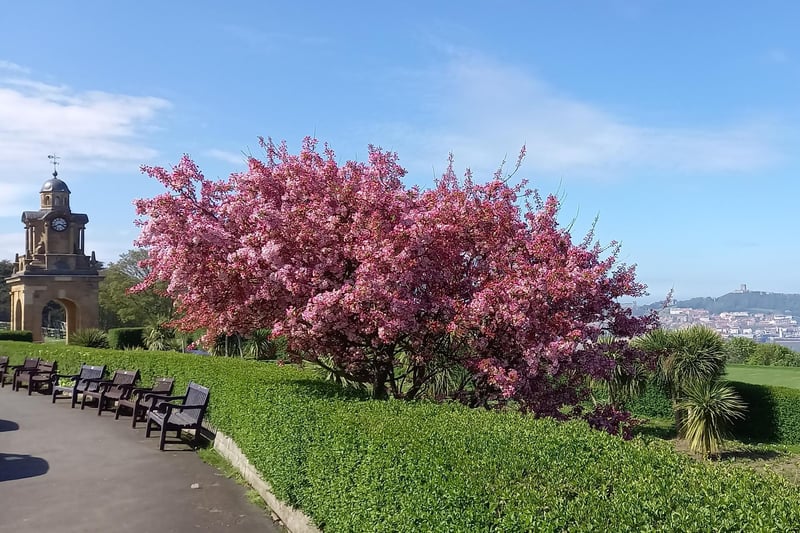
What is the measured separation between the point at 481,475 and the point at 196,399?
7909 millimetres

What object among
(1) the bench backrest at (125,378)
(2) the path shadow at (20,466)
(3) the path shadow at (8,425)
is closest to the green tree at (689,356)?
(1) the bench backrest at (125,378)

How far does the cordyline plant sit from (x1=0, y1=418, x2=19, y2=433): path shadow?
5552mm

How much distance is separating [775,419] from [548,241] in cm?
1144

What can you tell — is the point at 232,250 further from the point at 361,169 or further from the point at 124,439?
the point at 124,439

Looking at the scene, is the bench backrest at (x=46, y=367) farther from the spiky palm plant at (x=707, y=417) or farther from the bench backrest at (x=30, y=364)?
the spiky palm plant at (x=707, y=417)

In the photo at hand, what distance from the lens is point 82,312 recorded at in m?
41.1

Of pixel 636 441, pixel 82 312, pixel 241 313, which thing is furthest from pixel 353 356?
pixel 82 312

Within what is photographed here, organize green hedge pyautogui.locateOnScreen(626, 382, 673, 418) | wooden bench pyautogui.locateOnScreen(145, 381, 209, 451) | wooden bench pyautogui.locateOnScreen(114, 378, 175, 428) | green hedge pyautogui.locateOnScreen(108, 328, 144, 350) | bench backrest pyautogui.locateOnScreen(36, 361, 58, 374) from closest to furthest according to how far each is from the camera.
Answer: wooden bench pyautogui.locateOnScreen(145, 381, 209, 451)
wooden bench pyautogui.locateOnScreen(114, 378, 175, 428)
bench backrest pyautogui.locateOnScreen(36, 361, 58, 374)
green hedge pyautogui.locateOnScreen(626, 382, 673, 418)
green hedge pyautogui.locateOnScreen(108, 328, 144, 350)

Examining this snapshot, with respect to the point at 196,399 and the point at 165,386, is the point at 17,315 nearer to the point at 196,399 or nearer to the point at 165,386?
the point at 165,386

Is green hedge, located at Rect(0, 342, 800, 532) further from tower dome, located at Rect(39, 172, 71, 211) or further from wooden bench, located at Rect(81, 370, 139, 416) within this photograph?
tower dome, located at Rect(39, 172, 71, 211)

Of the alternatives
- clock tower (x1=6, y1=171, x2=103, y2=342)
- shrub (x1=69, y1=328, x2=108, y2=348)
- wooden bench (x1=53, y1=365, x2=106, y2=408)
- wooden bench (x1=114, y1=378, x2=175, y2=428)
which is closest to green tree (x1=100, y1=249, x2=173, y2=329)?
clock tower (x1=6, y1=171, x2=103, y2=342)

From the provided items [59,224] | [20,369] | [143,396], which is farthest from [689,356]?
[59,224]

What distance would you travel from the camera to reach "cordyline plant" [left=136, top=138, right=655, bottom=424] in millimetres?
7172

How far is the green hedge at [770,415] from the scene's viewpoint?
15680mm
